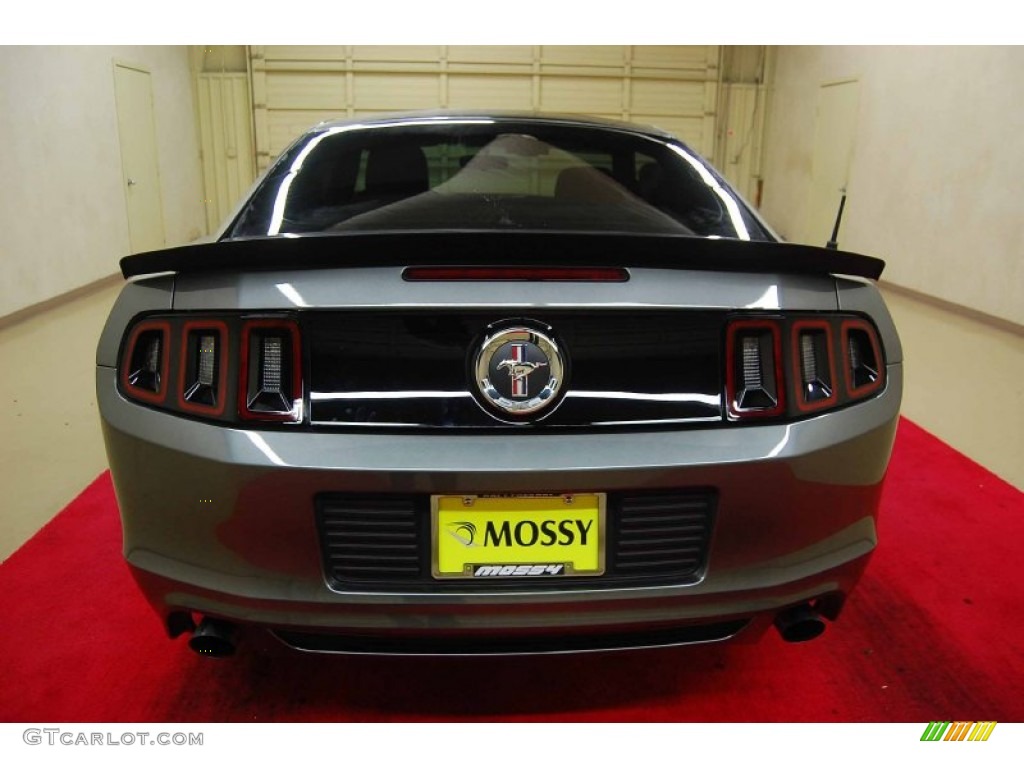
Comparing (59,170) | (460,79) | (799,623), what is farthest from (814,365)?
(460,79)

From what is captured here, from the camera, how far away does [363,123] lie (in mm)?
2129

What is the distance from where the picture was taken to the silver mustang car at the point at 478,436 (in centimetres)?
118

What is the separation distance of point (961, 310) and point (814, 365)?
5.65 meters

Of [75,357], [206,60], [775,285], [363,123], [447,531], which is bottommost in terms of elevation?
[75,357]

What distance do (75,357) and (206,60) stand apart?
6.80 metres

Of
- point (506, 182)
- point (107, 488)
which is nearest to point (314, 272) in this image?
point (506, 182)

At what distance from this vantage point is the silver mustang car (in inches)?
46.6

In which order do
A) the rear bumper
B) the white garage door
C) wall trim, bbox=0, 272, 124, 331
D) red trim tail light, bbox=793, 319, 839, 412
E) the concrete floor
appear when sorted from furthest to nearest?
the white garage door, wall trim, bbox=0, 272, 124, 331, the concrete floor, red trim tail light, bbox=793, 319, 839, 412, the rear bumper

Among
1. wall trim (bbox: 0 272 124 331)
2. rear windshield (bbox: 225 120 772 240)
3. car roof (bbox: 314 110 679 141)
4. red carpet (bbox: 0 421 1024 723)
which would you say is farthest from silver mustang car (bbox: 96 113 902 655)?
wall trim (bbox: 0 272 124 331)

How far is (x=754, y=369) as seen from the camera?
1.27 m

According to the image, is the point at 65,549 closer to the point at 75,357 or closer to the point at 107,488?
the point at 107,488

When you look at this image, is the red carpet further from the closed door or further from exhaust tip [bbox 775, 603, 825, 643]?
the closed door

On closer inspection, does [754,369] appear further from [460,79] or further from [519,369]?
[460,79]
